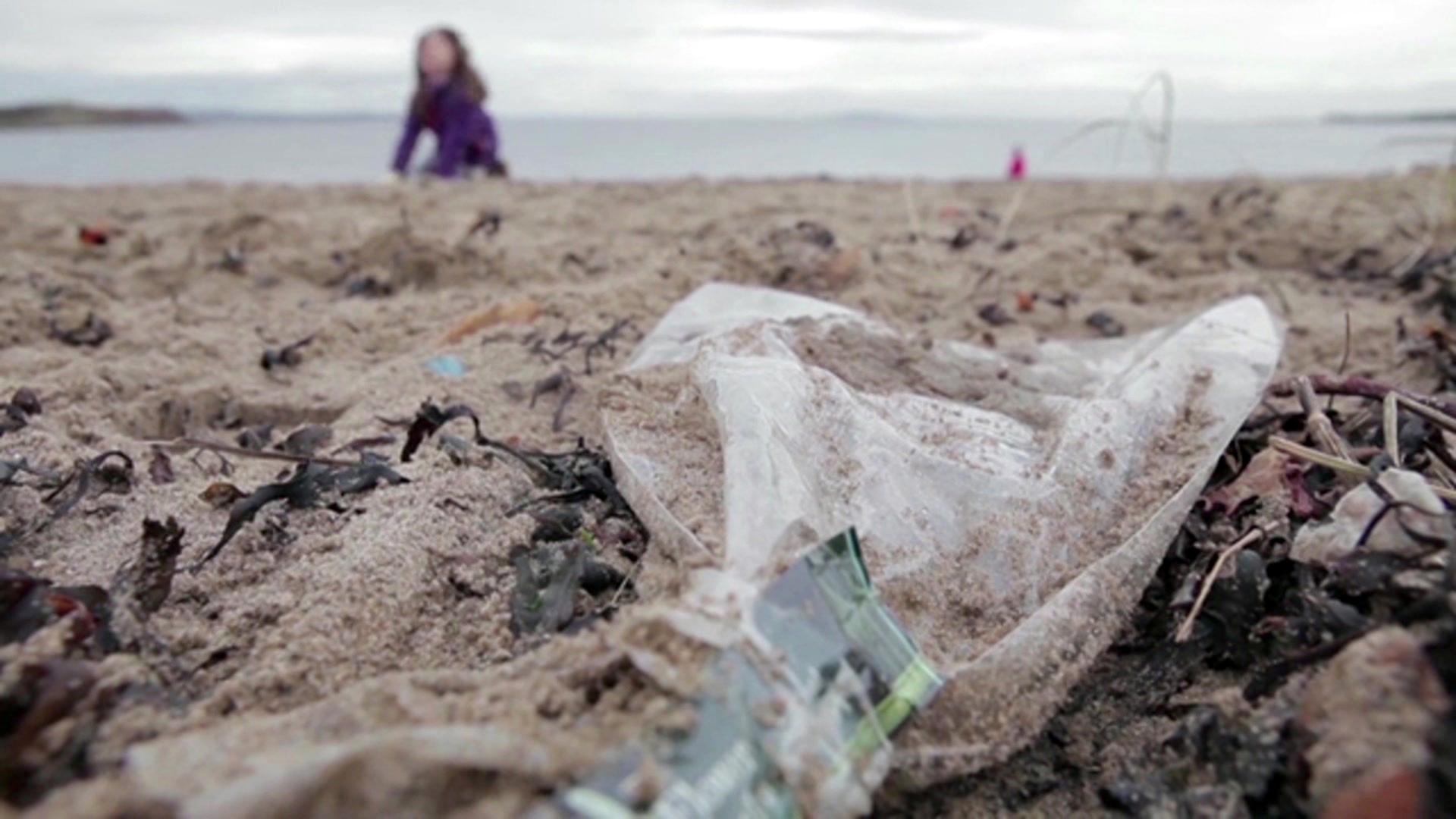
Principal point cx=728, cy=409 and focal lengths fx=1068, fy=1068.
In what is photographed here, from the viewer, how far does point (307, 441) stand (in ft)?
5.53

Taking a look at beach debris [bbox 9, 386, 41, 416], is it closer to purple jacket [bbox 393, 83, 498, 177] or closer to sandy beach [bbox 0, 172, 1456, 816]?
sandy beach [bbox 0, 172, 1456, 816]

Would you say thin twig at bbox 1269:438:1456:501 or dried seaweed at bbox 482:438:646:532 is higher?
thin twig at bbox 1269:438:1456:501

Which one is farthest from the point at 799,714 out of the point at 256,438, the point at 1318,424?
the point at 256,438

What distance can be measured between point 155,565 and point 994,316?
80.4 inches

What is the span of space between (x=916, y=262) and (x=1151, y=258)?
0.83m

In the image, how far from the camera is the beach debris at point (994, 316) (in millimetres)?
2672

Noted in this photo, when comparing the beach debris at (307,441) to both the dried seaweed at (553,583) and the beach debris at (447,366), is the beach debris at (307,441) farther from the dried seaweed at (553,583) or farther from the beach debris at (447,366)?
the dried seaweed at (553,583)

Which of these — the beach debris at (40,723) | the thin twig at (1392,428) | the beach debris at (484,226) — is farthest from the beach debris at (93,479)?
the beach debris at (484,226)

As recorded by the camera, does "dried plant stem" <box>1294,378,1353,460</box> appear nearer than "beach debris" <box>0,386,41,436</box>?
Yes

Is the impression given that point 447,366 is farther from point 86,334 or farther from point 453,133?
point 453,133

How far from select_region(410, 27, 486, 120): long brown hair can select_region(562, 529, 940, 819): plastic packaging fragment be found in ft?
19.5

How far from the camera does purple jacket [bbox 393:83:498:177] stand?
639 cm

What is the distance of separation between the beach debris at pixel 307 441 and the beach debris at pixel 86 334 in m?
0.94

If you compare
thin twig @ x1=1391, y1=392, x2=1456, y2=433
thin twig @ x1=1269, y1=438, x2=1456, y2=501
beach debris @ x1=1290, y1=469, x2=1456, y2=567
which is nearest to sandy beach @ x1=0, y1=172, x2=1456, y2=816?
beach debris @ x1=1290, y1=469, x2=1456, y2=567
